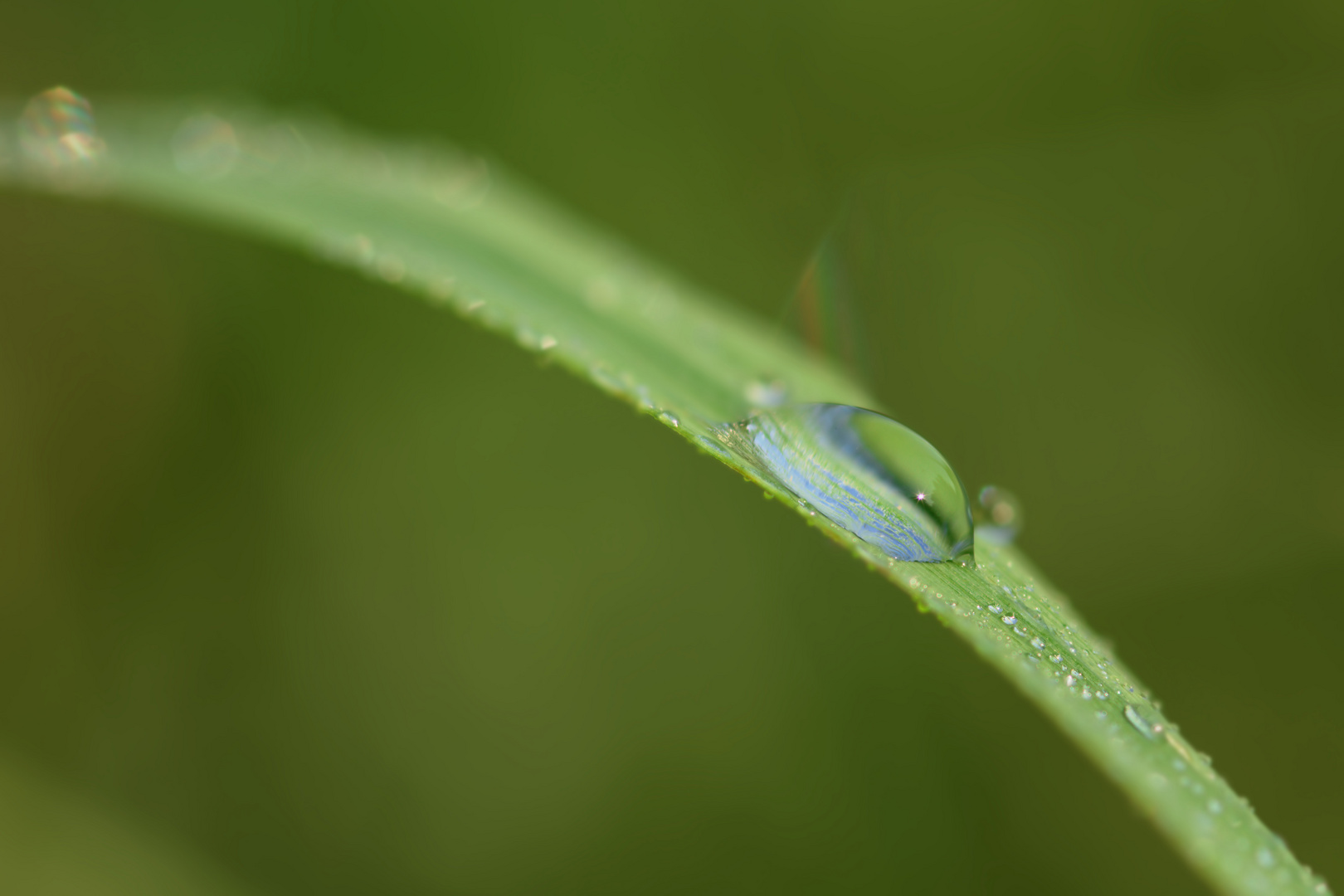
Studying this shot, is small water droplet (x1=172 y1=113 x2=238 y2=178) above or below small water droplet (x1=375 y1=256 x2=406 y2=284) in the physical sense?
above

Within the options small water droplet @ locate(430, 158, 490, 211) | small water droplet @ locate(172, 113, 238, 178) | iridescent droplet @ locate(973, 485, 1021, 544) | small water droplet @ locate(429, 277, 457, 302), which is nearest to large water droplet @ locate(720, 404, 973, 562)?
iridescent droplet @ locate(973, 485, 1021, 544)

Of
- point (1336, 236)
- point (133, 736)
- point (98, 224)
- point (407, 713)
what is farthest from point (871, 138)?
point (133, 736)

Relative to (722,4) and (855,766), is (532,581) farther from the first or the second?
(722,4)

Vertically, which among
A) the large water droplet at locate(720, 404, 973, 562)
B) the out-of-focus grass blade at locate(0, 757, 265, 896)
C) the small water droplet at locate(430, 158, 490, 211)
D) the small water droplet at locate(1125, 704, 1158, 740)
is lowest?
the out-of-focus grass blade at locate(0, 757, 265, 896)

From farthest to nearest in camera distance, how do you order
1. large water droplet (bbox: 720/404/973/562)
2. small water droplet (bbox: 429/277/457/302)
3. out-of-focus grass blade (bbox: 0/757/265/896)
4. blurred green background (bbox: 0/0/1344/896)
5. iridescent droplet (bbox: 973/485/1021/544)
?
blurred green background (bbox: 0/0/1344/896) < out-of-focus grass blade (bbox: 0/757/265/896) < small water droplet (bbox: 429/277/457/302) < iridescent droplet (bbox: 973/485/1021/544) < large water droplet (bbox: 720/404/973/562)

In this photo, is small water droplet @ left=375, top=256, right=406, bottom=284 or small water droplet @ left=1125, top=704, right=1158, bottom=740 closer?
small water droplet @ left=1125, top=704, right=1158, bottom=740

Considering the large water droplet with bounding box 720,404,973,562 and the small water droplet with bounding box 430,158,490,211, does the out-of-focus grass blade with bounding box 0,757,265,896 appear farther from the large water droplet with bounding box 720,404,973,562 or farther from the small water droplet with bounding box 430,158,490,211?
the large water droplet with bounding box 720,404,973,562

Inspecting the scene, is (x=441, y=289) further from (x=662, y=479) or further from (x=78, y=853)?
(x=78, y=853)

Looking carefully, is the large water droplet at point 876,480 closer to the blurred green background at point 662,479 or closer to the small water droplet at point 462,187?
the small water droplet at point 462,187
